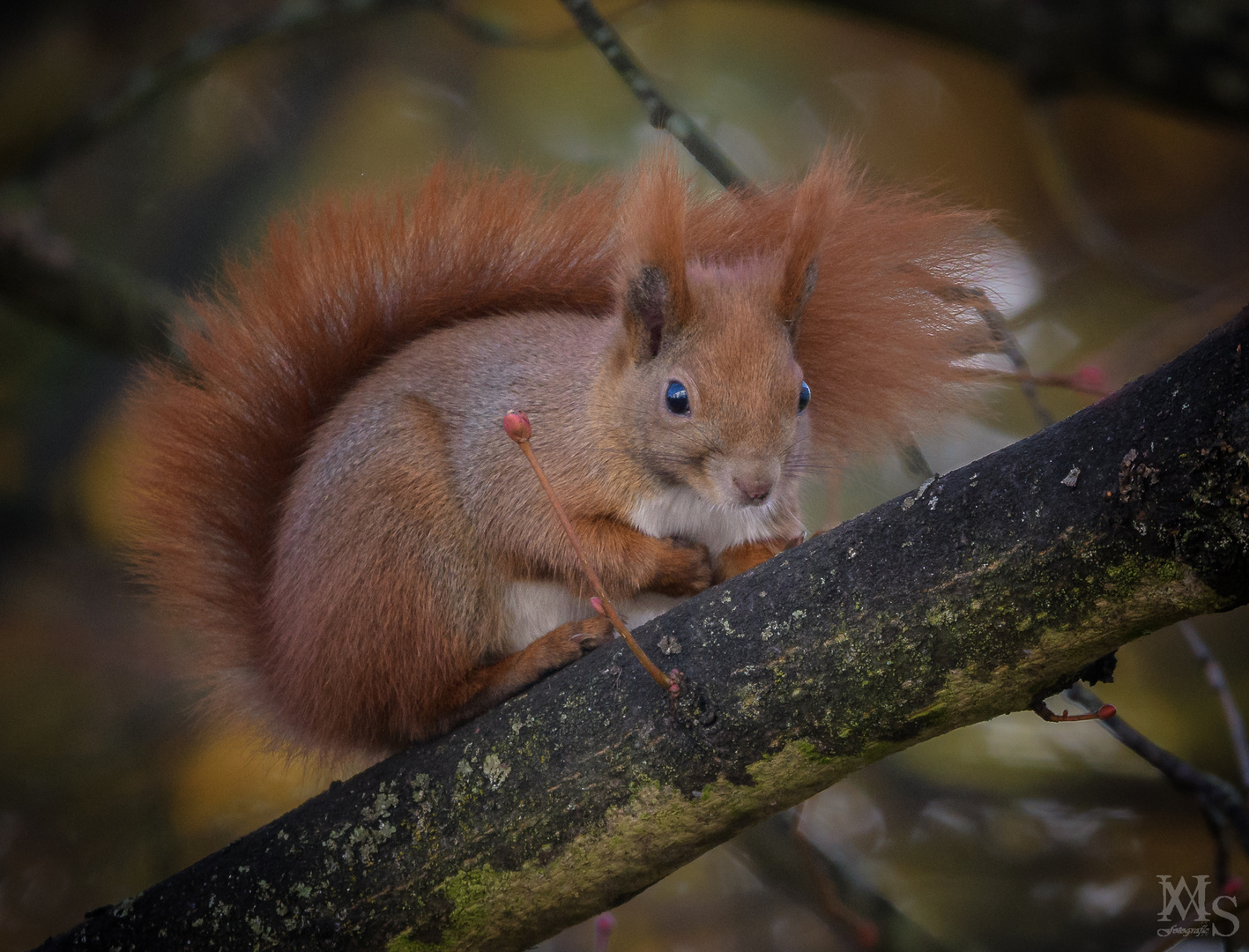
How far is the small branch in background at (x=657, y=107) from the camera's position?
5.70 ft

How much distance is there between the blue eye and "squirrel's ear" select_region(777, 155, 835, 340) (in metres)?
0.21

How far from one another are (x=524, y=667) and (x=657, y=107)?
0.95m

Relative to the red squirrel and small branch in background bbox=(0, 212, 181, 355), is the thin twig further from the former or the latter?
small branch in background bbox=(0, 212, 181, 355)

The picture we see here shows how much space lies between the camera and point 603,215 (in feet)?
6.05

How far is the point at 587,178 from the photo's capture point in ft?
9.42

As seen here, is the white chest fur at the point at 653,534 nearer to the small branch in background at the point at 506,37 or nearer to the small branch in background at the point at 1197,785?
the small branch in background at the point at 1197,785

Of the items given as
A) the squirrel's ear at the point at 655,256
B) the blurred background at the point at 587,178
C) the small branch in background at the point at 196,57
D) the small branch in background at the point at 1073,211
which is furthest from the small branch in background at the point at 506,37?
the small branch in background at the point at 1073,211

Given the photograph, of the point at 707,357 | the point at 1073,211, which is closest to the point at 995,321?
the point at 707,357

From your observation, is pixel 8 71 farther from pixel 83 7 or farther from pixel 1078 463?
pixel 1078 463

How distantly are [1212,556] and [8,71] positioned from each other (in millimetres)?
3416

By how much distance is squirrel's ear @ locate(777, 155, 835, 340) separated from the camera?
1585 mm

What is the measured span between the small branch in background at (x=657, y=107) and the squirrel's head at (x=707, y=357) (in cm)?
18

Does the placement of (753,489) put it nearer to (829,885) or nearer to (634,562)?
(634,562)

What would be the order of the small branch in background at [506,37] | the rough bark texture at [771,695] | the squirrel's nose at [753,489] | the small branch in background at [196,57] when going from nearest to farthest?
the rough bark texture at [771,695], the squirrel's nose at [753,489], the small branch in background at [506,37], the small branch in background at [196,57]
